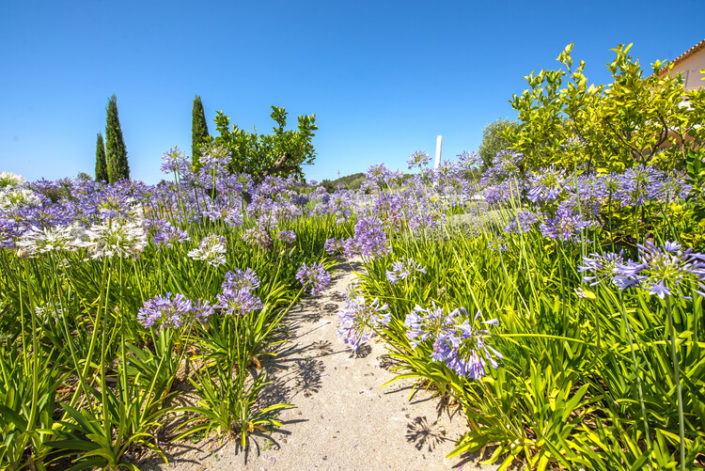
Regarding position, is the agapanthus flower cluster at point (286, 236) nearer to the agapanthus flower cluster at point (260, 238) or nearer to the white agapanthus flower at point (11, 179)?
the agapanthus flower cluster at point (260, 238)

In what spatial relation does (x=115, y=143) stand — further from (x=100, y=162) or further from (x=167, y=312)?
(x=167, y=312)

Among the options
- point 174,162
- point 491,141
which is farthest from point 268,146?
point 491,141

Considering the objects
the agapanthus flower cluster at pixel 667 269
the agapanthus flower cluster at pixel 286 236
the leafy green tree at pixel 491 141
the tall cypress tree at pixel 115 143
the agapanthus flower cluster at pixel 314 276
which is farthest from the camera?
the tall cypress tree at pixel 115 143

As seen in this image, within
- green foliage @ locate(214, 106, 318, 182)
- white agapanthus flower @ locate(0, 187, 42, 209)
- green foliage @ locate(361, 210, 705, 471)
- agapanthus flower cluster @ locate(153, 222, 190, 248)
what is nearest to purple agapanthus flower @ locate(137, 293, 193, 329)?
agapanthus flower cluster @ locate(153, 222, 190, 248)

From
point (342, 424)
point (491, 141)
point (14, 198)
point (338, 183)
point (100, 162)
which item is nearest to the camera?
point (342, 424)

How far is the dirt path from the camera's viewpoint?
1.97m

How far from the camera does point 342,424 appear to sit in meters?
2.28

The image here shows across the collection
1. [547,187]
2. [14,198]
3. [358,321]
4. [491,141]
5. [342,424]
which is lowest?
[342,424]

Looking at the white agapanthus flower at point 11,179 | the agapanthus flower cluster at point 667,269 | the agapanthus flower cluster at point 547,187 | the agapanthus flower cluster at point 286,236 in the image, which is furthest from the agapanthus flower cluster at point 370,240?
the white agapanthus flower at point 11,179

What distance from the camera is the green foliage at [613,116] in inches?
103

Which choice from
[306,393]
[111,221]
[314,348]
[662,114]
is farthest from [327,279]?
[662,114]

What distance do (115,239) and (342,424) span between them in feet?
6.85

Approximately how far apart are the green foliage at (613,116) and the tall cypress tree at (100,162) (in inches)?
1404

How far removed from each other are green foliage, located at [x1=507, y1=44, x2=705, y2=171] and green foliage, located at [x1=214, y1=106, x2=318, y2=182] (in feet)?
16.2
